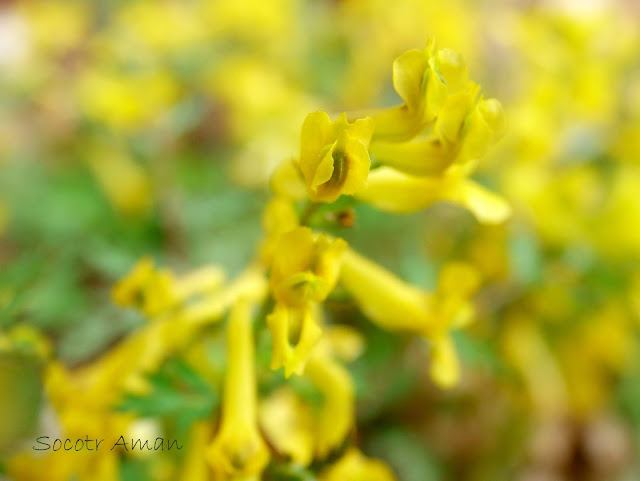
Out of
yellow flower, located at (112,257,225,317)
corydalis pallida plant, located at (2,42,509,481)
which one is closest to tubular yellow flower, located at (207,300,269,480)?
corydalis pallida plant, located at (2,42,509,481)

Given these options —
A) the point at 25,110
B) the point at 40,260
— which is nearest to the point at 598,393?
the point at 40,260

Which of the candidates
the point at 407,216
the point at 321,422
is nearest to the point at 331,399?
the point at 321,422

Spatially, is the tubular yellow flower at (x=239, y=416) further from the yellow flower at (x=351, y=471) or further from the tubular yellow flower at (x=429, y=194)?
the tubular yellow flower at (x=429, y=194)

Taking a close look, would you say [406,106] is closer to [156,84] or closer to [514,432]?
[514,432]

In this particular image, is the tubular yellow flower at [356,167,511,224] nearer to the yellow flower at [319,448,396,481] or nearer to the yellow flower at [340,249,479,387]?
the yellow flower at [340,249,479,387]

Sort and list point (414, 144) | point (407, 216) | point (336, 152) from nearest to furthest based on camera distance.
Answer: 1. point (336, 152)
2. point (414, 144)
3. point (407, 216)

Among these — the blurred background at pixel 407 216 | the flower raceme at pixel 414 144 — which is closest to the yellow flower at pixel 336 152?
the flower raceme at pixel 414 144

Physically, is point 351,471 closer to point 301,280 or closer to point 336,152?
point 301,280
